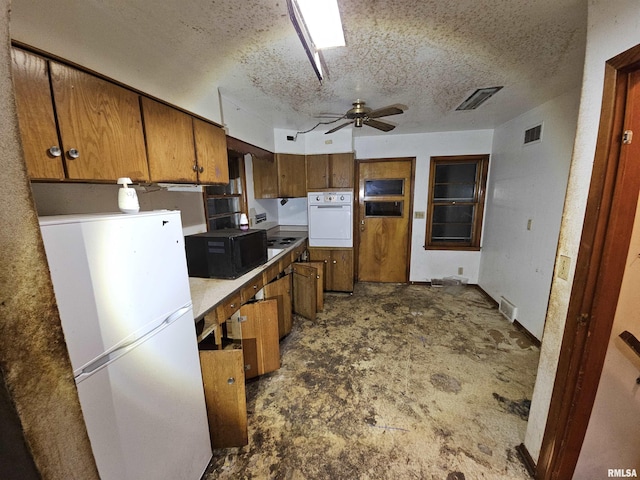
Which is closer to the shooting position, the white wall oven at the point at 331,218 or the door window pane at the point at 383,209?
the white wall oven at the point at 331,218

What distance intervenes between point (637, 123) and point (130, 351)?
199 cm

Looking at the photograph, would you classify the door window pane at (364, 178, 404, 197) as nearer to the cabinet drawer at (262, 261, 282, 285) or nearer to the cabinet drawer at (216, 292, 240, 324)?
the cabinet drawer at (262, 261, 282, 285)

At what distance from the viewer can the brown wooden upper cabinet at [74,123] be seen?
2.85 feet

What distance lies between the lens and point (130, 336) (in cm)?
88

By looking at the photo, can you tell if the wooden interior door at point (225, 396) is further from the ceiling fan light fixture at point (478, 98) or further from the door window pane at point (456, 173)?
the door window pane at point (456, 173)

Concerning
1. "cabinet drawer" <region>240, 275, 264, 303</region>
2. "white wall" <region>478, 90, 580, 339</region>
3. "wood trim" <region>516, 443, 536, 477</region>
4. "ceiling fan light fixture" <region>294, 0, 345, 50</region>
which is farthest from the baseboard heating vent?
"ceiling fan light fixture" <region>294, 0, 345, 50</region>

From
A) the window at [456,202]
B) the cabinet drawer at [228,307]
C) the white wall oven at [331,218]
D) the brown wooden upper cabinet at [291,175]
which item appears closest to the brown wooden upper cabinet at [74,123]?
the cabinet drawer at [228,307]

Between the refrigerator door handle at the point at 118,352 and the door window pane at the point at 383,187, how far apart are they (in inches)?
129

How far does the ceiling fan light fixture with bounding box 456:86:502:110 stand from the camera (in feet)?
6.84

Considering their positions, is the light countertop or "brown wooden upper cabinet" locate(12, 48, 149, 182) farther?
the light countertop

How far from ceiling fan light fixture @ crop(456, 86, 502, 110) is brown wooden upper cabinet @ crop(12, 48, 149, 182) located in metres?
2.58

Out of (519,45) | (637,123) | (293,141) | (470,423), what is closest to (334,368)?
(470,423)

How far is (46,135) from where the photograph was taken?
913mm

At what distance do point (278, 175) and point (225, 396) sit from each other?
259cm
